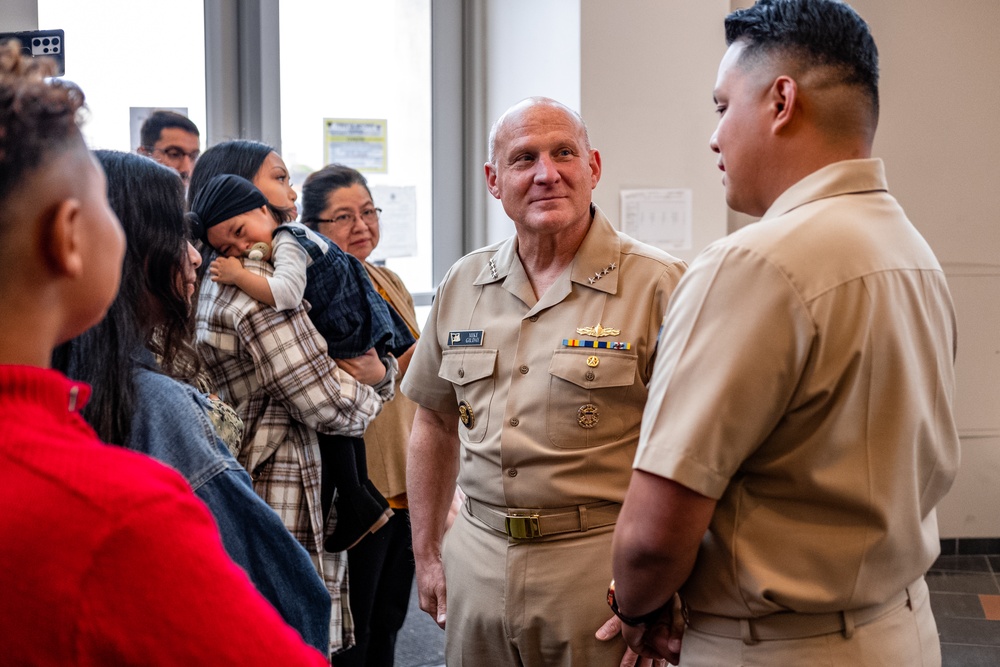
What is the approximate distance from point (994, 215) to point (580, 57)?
7.42 feet

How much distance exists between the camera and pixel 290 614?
4.30 feet

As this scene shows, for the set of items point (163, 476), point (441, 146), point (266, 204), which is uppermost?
point (441, 146)

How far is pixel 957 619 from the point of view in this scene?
12.5ft

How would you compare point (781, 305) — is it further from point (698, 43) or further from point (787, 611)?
point (698, 43)

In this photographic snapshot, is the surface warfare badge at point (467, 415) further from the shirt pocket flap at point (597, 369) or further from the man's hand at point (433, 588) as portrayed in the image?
the man's hand at point (433, 588)

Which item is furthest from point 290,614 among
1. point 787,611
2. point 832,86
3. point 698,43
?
point 698,43

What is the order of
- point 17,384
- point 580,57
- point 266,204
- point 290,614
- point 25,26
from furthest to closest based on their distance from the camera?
1. point 580,57
2. point 25,26
3. point 266,204
4. point 290,614
5. point 17,384

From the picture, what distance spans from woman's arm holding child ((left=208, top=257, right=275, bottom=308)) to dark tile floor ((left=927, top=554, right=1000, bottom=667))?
2.76m

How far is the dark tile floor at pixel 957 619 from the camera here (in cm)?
341

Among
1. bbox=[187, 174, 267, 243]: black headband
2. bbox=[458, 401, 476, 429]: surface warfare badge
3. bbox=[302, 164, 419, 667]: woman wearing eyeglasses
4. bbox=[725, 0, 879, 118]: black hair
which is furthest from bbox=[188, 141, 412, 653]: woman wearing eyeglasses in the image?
bbox=[725, 0, 879, 118]: black hair

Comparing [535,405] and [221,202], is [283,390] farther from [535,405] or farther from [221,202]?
[535,405]

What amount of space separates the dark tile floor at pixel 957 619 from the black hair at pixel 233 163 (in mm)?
1686

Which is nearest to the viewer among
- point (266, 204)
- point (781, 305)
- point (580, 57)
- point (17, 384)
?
point (17, 384)

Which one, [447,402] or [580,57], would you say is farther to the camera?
[580,57]
